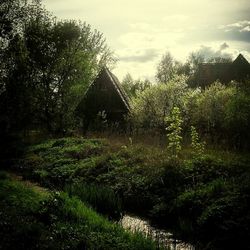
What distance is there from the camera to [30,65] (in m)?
37.3

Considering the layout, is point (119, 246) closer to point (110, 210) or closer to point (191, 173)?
point (110, 210)

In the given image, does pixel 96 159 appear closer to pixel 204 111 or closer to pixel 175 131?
pixel 175 131

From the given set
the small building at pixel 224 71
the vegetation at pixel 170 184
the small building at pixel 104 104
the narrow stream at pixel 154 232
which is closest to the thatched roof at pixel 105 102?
the small building at pixel 104 104

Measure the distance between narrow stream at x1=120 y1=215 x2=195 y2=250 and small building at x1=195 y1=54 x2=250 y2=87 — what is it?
39.6 meters

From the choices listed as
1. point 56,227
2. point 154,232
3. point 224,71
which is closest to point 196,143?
point 154,232

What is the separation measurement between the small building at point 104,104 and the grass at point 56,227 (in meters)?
25.2

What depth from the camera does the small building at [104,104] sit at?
38562mm

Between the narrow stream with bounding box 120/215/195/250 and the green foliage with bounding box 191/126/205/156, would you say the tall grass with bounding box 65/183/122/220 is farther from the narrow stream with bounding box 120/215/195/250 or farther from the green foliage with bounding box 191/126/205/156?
the green foliage with bounding box 191/126/205/156

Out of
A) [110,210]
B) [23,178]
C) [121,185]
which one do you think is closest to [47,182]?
[23,178]

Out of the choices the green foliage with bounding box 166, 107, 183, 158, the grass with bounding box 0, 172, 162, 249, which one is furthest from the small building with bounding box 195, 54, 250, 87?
the grass with bounding box 0, 172, 162, 249

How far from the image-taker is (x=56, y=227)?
10750 millimetres

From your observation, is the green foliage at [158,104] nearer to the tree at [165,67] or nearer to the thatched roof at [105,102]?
the thatched roof at [105,102]

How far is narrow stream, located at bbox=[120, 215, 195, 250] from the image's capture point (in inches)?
448

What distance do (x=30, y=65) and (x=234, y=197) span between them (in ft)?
93.7
